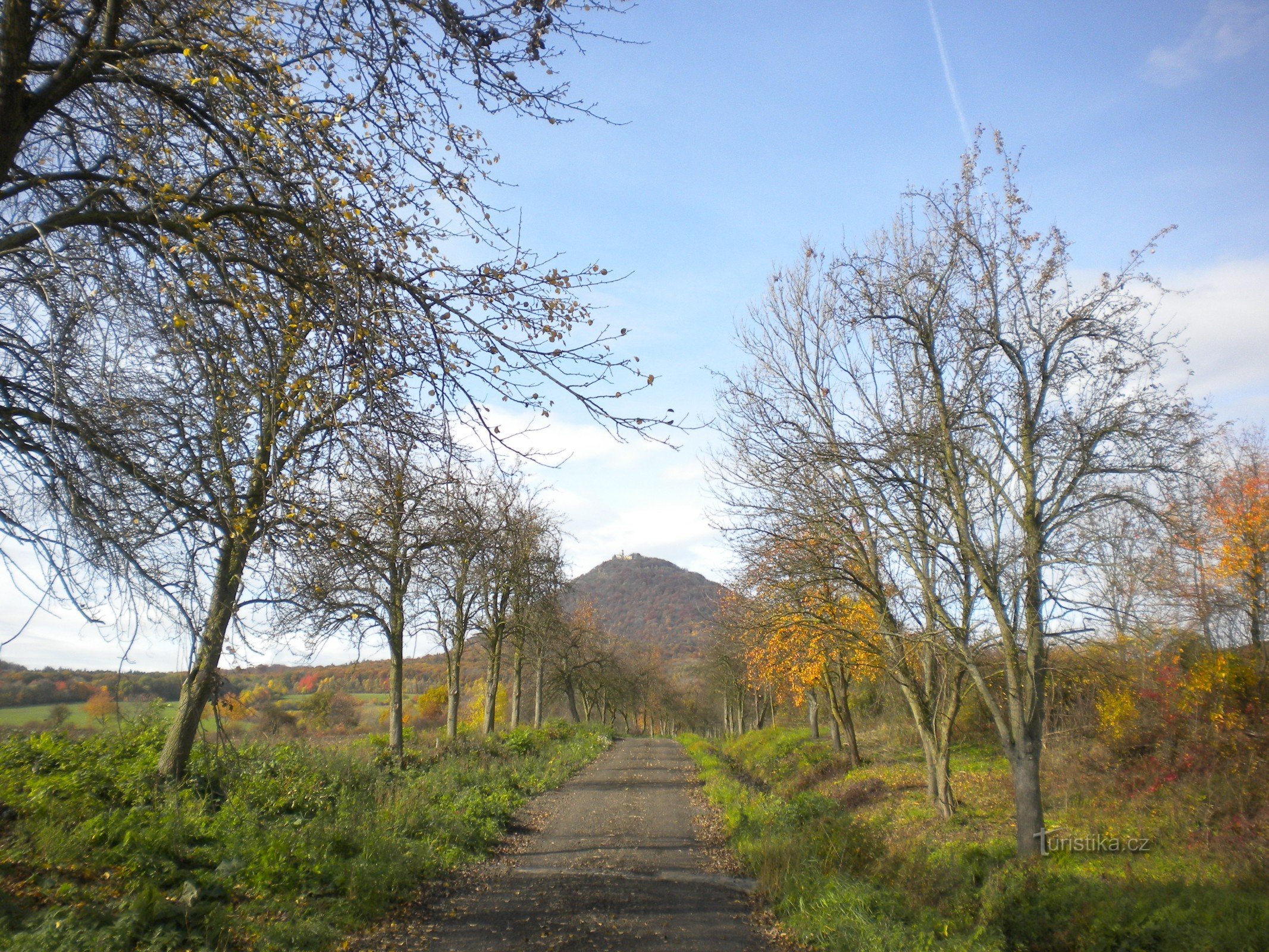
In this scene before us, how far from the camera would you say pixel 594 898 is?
8016mm

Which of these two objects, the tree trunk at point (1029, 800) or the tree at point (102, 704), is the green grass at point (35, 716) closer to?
the tree at point (102, 704)

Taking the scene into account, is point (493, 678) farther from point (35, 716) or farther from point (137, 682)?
point (137, 682)

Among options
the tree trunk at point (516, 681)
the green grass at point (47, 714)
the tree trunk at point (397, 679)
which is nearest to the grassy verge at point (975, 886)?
the tree trunk at point (397, 679)

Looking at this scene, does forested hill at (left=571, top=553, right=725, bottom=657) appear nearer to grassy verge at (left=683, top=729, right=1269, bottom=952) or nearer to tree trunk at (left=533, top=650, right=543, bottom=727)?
tree trunk at (left=533, top=650, right=543, bottom=727)

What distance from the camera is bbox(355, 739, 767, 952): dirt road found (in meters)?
6.66

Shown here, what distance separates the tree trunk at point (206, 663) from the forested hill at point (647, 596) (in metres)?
77.3

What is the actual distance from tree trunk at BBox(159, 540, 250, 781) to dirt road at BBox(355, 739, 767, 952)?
3258 millimetres

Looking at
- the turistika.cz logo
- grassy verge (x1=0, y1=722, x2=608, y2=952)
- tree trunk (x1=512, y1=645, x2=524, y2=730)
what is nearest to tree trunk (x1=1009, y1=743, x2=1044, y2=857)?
the turistika.cz logo

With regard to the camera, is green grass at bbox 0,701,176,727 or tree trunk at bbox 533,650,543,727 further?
tree trunk at bbox 533,650,543,727

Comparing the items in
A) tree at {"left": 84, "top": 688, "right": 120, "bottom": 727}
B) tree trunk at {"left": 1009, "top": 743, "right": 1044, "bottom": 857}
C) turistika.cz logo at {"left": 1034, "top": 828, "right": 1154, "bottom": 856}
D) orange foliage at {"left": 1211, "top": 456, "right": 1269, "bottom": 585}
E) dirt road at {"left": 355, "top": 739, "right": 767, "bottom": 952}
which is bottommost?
turistika.cz logo at {"left": 1034, "top": 828, "right": 1154, "bottom": 856}

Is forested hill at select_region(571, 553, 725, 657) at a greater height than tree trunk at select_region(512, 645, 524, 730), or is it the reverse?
forested hill at select_region(571, 553, 725, 657)

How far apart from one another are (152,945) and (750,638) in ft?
42.0

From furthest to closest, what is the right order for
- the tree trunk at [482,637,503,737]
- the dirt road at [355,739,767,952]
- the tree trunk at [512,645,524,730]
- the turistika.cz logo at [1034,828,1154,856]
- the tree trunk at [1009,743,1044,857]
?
the tree trunk at [512,645,524,730] < the tree trunk at [482,637,503,737] < the turistika.cz logo at [1034,828,1154,856] < the tree trunk at [1009,743,1044,857] < the dirt road at [355,739,767,952]

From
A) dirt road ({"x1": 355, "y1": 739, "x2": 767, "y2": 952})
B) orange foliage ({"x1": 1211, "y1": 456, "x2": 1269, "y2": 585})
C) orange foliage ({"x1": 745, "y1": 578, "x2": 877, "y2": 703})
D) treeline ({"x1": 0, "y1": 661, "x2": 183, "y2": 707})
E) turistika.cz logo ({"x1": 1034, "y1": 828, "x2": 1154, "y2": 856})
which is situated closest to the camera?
treeline ({"x1": 0, "y1": 661, "x2": 183, "y2": 707})
